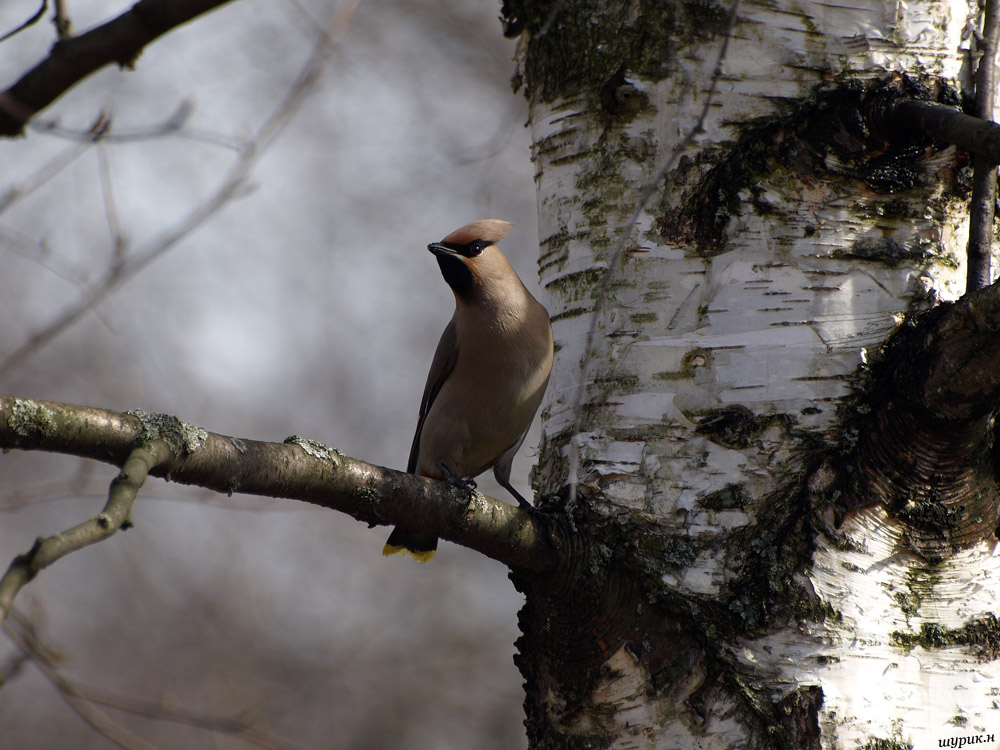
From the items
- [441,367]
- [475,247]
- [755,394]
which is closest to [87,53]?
[755,394]

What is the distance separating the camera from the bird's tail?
3828 mm

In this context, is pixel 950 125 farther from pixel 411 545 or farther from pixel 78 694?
pixel 411 545

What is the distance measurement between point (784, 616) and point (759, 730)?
0.79 ft

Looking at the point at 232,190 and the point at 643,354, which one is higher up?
the point at 232,190

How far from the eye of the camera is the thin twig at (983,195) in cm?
225

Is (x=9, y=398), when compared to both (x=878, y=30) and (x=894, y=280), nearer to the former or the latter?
(x=894, y=280)

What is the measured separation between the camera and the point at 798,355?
2299 millimetres

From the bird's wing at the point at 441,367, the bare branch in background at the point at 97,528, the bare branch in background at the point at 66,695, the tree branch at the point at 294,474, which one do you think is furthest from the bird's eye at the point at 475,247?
the bare branch in background at the point at 97,528

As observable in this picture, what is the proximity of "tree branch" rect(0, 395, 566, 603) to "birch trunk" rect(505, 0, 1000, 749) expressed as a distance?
0.25m

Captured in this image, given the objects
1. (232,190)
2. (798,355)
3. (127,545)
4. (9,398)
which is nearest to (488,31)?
(127,545)

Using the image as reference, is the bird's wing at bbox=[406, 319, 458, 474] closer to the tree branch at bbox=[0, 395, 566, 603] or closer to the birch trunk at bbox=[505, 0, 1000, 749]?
the birch trunk at bbox=[505, 0, 1000, 749]

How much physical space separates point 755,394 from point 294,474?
1.08 metres

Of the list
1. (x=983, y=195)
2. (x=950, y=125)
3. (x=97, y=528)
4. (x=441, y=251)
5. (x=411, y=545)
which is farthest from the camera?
(x=411, y=545)

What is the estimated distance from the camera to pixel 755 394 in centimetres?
230
